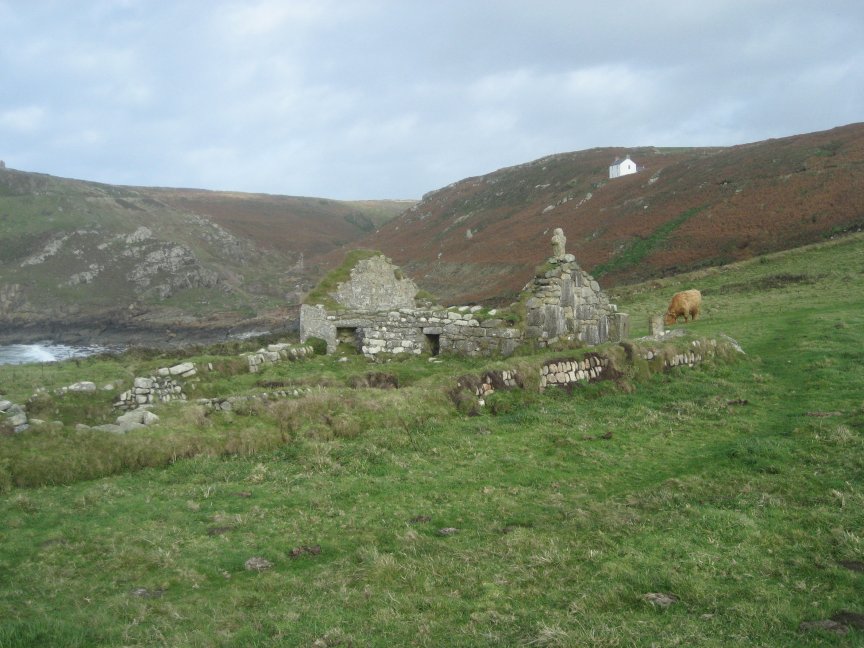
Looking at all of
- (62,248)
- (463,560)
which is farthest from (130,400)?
(62,248)

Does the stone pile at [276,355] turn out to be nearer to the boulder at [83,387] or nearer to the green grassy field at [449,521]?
the boulder at [83,387]

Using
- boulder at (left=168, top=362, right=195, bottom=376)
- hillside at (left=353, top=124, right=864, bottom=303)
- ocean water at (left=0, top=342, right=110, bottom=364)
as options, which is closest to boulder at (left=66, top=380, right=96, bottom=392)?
boulder at (left=168, top=362, right=195, bottom=376)

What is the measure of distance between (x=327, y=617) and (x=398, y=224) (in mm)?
116855

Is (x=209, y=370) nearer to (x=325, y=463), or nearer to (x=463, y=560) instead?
(x=325, y=463)

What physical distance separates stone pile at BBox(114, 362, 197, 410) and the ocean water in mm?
31600

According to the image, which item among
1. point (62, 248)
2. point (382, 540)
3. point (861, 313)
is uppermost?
point (62, 248)

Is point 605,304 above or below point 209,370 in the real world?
above

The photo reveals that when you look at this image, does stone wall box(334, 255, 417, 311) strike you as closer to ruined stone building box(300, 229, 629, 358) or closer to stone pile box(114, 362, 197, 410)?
ruined stone building box(300, 229, 629, 358)

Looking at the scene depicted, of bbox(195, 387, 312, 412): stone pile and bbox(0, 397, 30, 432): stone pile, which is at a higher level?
bbox(195, 387, 312, 412): stone pile

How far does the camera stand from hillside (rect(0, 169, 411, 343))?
2576 inches

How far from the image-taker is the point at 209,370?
18469 mm

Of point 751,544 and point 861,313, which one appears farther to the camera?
point 861,313

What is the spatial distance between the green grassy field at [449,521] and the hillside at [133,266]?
51465 mm

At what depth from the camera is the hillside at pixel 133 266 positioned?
215 ft
